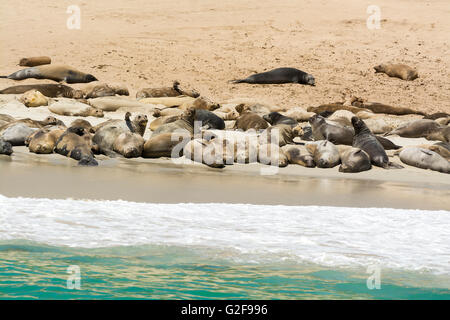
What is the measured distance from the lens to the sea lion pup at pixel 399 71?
1769 cm

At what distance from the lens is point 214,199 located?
677cm

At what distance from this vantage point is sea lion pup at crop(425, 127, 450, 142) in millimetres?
11281

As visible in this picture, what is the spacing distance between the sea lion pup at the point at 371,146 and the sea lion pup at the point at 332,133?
34cm

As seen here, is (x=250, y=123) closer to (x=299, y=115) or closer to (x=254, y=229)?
(x=299, y=115)

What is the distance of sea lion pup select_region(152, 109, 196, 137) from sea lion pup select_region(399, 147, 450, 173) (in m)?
2.93

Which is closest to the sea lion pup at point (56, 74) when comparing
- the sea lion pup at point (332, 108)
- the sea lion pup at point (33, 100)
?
the sea lion pup at point (33, 100)

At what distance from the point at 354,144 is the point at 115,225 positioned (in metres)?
4.81

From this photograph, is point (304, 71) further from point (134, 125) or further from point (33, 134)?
point (33, 134)

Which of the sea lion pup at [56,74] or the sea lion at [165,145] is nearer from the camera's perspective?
the sea lion at [165,145]

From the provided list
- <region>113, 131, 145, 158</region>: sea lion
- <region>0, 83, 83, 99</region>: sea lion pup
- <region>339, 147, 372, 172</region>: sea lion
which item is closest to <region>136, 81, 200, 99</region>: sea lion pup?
<region>0, 83, 83, 99</region>: sea lion pup

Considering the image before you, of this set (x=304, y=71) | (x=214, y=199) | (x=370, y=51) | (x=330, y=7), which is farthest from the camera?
(x=330, y=7)

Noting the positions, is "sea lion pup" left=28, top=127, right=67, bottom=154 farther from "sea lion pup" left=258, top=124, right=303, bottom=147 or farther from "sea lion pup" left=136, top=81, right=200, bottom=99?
"sea lion pup" left=136, top=81, right=200, bottom=99

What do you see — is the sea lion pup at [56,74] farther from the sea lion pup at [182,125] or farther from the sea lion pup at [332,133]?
the sea lion pup at [332,133]

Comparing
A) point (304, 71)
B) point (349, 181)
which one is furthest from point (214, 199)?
point (304, 71)
